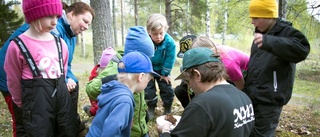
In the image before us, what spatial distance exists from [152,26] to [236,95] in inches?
86.3

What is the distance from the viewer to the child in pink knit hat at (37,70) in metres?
2.37

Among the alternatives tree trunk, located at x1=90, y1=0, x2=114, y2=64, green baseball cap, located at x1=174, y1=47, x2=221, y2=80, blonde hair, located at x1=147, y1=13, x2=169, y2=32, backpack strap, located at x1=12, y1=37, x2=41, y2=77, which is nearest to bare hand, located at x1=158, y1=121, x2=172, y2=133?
green baseball cap, located at x1=174, y1=47, x2=221, y2=80

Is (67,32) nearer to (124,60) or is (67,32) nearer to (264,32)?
(124,60)

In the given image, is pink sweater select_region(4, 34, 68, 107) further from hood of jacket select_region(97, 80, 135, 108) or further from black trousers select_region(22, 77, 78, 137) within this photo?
hood of jacket select_region(97, 80, 135, 108)

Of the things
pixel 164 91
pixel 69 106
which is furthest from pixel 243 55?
pixel 69 106

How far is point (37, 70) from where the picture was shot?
2.38m

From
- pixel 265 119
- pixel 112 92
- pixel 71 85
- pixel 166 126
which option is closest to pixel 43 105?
pixel 71 85

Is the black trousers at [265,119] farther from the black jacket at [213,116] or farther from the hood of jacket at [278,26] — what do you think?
the black jacket at [213,116]

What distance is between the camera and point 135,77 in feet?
7.74

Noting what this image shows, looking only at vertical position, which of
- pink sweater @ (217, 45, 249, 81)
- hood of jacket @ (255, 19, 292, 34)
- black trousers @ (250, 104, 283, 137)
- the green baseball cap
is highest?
hood of jacket @ (255, 19, 292, 34)

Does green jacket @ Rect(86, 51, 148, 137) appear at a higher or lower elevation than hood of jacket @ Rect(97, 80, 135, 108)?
lower

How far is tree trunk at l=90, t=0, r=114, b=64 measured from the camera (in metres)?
6.48

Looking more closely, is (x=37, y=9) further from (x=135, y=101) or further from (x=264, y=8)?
(x=264, y=8)

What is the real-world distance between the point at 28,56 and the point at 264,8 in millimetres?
2304
